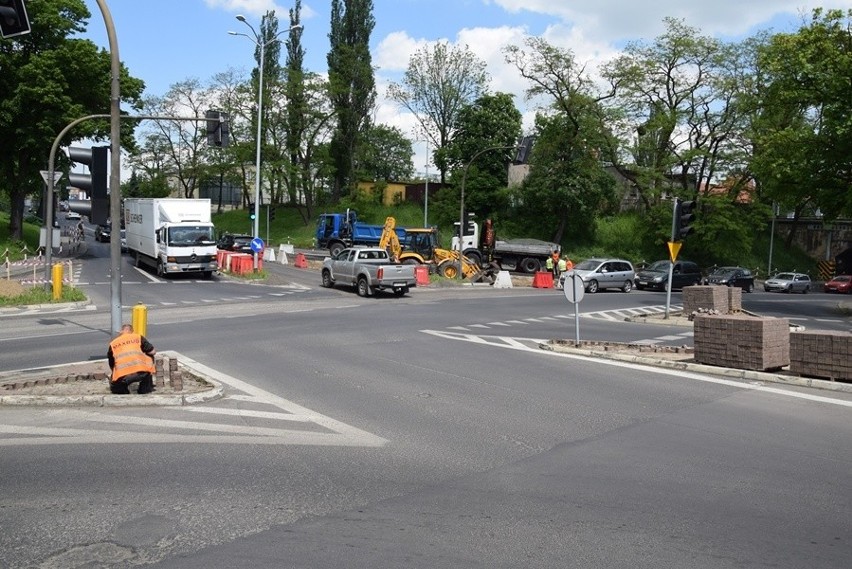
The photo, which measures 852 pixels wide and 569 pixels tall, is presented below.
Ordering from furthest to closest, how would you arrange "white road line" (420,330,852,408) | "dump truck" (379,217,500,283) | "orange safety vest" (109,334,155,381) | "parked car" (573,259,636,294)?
"dump truck" (379,217,500,283)
"parked car" (573,259,636,294)
"white road line" (420,330,852,408)
"orange safety vest" (109,334,155,381)

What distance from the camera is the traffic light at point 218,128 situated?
19.4m

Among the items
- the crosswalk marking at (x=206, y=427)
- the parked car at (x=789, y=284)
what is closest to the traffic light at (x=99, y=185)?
the crosswalk marking at (x=206, y=427)

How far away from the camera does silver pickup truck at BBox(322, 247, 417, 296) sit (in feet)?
96.1

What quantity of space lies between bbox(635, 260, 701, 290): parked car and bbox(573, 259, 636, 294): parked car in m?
1.84

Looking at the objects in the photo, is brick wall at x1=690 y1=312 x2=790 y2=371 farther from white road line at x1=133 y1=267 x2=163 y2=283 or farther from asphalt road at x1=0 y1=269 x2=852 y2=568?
white road line at x1=133 y1=267 x2=163 y2=283

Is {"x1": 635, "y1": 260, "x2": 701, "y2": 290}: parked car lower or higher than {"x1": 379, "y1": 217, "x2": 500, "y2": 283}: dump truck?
lower

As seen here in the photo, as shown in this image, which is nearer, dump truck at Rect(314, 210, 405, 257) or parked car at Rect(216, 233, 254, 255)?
parked car at Rect(216, 233, 254, 255)

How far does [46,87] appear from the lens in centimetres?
4062

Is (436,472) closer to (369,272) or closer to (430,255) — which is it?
(369,272)

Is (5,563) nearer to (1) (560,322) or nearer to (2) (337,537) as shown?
(2) (337,537)

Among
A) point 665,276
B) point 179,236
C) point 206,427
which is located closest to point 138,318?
point 206,427

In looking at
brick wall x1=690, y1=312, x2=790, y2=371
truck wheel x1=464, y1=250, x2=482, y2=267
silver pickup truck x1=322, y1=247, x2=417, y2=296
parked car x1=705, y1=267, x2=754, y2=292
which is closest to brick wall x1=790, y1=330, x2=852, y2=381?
brick wall x1=690, y1=312, x2=790, y2=371

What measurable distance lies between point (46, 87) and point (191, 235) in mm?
14401

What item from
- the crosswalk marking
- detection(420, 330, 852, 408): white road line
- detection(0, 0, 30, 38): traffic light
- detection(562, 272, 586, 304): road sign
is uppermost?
detection(0, 0, 30, 38): traffic light
